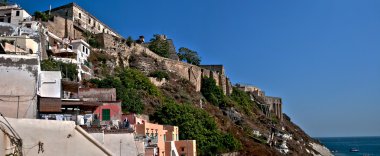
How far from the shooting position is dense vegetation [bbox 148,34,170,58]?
260 feet

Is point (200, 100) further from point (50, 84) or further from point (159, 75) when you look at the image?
point (50, 84)

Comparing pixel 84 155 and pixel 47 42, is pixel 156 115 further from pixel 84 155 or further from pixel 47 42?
pixel 84 155

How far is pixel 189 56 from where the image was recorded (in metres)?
90.6

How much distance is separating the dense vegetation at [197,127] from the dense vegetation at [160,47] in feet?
92.9

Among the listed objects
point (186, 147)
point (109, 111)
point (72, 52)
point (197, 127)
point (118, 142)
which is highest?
point (72, 52)

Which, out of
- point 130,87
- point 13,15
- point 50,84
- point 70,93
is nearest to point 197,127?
point 130,87

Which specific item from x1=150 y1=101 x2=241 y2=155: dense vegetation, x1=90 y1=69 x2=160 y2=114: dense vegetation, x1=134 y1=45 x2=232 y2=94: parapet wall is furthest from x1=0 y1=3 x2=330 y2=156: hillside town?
x1=90 y1=69 x2=160 y2=114: dense vegetation

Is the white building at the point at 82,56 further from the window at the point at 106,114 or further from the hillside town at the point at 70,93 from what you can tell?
the window at the point at 106,114

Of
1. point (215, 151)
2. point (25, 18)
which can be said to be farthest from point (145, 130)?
point (25, 18)

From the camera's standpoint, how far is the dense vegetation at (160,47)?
3118 inches

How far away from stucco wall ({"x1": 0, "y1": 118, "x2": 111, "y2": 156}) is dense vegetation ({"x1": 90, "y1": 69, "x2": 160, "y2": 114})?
34.6 meters

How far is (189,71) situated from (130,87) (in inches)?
978

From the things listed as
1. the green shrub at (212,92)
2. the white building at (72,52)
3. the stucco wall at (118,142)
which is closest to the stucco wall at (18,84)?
the stucco wall at (118,142)

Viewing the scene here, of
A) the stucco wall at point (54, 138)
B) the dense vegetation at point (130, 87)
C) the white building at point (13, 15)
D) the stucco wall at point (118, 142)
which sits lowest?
the stucco wall at point (118, 142)
